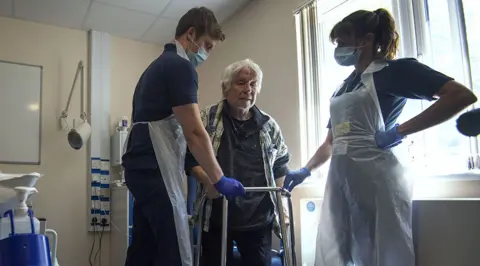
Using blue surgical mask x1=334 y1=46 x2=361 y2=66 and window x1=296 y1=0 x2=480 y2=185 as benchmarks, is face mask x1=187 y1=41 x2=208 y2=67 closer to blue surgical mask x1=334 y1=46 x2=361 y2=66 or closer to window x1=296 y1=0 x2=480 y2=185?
blue surgical mask x1=334 y1=46 x2=361 y2=66

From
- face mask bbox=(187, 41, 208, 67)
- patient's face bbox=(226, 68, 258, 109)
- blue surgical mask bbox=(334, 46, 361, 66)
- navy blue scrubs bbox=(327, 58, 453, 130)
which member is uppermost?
face mask bbox=(187, 41, 208, 67)

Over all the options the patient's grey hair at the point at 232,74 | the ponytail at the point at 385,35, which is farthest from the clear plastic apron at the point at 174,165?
→ the ponytail at the point at 385,35

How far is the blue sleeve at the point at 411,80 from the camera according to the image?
1330 mm

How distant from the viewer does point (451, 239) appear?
126cm

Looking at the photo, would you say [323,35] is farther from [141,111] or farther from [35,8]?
[35,8]

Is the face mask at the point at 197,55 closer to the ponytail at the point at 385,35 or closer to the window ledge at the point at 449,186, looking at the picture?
the ponytail at the point at 385,35

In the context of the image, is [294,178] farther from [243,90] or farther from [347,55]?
[347,55]

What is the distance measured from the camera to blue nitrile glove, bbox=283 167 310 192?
6.13 ft

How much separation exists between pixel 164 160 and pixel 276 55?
1716 mm

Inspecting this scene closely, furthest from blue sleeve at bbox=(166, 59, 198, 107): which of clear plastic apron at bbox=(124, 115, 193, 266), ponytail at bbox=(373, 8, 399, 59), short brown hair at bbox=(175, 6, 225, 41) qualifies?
ponytail at bbox=(373, 8, 399, 59)

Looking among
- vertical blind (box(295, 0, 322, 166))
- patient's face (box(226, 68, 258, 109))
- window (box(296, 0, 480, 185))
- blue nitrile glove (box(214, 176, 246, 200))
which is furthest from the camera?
vertical blind (box(295, 0, 322, 166))

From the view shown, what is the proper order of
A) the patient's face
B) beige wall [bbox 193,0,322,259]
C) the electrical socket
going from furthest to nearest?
the electrical socket → beige wall [bbox 193,0,322,259] → the patient's face

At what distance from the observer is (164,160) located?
4.74ft

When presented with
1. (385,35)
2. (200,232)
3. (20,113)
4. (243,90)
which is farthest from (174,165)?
(20,113)
